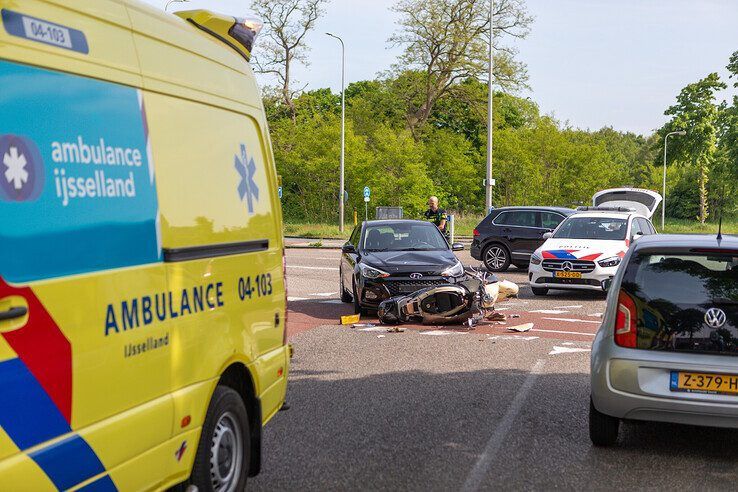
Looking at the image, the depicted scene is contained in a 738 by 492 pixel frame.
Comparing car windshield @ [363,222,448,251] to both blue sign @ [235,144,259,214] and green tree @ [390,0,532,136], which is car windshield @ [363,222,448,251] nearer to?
blue sign @ [235,144,259,214]

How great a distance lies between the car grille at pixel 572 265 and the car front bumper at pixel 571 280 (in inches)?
2.9

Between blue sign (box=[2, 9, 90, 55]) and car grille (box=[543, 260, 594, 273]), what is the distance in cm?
1388

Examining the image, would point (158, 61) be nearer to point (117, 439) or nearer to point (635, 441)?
point (117, 439)

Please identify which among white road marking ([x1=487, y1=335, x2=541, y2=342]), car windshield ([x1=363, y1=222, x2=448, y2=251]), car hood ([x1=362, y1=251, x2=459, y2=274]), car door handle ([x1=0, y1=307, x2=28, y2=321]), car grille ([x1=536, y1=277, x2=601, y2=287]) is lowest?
white road marking ([x1=487, y1=335, x2=541, y2=342])

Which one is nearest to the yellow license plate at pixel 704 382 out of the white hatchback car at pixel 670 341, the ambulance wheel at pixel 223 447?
the white hatchback car at pixel 670 341

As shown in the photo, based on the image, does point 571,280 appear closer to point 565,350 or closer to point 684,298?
point 565,350

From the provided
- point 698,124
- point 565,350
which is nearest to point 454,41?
point 698,124

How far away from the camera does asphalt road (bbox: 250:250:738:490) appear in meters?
5.67

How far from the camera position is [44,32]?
10.9ft

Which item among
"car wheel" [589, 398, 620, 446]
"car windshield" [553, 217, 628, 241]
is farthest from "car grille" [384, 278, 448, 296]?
"car wheel" [589, 398, 620, 446]

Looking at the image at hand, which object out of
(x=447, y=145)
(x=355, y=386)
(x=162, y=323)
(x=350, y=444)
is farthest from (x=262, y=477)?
(x=447, y=145)

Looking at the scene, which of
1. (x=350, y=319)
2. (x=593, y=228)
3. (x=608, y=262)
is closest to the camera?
(x=350, y=319)

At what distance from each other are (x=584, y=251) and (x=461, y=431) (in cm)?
1061

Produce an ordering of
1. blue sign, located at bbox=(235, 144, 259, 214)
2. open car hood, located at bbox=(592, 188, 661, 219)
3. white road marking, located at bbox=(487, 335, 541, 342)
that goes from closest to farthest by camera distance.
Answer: blue sign, located at bbox=(235, 144, 259, 214)
white road marking, located at bbox=(487, 335, 541, 342)
open car hood, located at bbox=(592, 188, 661, 219)
